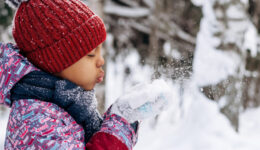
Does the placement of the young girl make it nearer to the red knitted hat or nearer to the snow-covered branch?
the red knitted hat

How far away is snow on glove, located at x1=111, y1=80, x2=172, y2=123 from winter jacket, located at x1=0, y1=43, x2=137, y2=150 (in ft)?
0.14

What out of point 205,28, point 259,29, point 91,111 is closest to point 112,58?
point 259,29

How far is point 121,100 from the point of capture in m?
1.25

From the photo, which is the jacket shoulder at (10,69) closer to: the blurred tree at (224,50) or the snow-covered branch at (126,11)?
the blurred tree at (224,50)

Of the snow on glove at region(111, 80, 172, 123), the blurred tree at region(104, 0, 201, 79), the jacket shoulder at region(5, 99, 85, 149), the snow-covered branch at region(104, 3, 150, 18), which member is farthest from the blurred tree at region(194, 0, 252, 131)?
the snow-covered branch at region(104, 3, 150, 18)

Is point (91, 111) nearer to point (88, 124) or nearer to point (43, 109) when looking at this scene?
point (88, 124)

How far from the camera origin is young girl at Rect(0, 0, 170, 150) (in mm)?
1152

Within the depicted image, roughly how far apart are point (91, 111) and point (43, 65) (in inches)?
12.4

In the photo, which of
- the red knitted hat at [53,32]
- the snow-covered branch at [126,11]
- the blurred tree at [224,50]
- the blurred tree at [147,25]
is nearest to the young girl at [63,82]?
the red knitted hat at [53,32]

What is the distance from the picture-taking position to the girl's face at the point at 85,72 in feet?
4.12

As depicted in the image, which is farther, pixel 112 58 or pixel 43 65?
pixel 112 58

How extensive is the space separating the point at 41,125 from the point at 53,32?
0.41 m

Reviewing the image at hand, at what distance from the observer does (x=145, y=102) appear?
119 cm

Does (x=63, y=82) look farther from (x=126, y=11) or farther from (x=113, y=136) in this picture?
(x=126, y=11)
